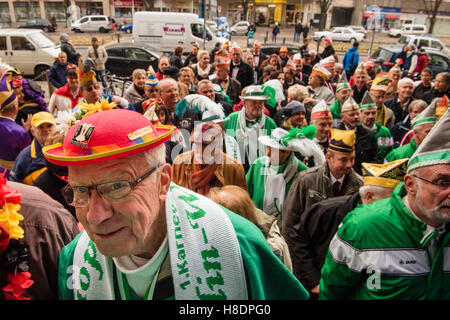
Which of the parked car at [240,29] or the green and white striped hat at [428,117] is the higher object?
the parked car at [240,29]

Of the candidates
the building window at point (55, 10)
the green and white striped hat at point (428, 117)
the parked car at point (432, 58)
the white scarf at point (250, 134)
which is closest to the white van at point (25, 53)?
the white scarf at point (250, 134)

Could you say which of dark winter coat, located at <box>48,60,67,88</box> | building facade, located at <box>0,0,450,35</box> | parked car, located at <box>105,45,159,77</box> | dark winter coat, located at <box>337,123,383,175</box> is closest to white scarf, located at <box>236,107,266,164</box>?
dark winter coat, located at <box>337,123,383,175</box>

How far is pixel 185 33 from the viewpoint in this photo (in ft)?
60.5

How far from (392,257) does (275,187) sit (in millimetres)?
1549

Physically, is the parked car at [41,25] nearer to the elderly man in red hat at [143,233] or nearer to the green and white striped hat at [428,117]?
the green and white striped hat at [428,117]

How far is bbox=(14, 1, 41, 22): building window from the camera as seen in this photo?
40.5m

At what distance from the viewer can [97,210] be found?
133 centimetres

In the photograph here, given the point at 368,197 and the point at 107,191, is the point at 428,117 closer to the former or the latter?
the point at 368,197

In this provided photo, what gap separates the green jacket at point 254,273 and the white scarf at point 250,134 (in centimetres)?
266

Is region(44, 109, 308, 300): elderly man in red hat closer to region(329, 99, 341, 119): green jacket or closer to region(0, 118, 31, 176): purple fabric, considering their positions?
region(0, 118, 31, 176): purple fabric

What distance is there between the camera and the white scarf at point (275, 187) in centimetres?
343

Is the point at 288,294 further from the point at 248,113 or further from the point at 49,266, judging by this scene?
the point at 248,113

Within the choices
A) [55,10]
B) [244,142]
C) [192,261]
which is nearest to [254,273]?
[192,261]

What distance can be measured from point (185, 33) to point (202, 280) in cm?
1861
